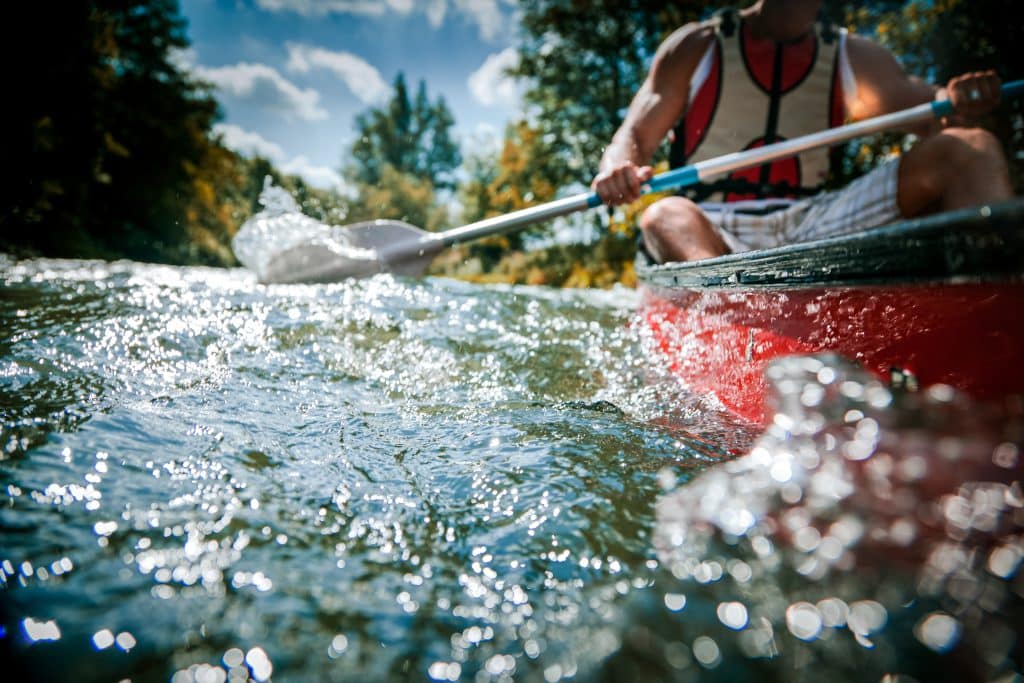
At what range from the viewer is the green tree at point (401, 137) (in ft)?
125

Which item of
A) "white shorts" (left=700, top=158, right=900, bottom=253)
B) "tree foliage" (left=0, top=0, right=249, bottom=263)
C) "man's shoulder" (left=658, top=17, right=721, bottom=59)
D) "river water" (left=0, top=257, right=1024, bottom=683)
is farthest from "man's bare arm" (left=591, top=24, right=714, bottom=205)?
"tree foliage" (left=0, top=0, right=249, bottom=263)

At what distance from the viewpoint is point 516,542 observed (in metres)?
0.70

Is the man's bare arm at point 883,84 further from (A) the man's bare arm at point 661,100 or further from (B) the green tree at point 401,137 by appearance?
(B) the green tree at point 401,137

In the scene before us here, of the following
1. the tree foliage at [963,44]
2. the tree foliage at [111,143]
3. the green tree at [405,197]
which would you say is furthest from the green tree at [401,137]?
the tree foliage at [963,44]

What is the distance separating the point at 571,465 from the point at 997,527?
1.85ft

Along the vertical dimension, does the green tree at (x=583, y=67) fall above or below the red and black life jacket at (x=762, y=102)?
above

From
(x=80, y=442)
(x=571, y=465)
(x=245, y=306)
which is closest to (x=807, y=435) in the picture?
(x=571, y=465)

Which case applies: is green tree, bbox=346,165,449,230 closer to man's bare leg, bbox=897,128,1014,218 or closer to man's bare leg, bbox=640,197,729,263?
man's bare leg, bbox=640,197,729,263

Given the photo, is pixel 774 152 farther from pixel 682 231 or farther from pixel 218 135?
pixel 218 135

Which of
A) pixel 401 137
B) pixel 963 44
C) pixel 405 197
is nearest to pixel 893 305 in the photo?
pixel 963 44

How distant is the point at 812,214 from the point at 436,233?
2.40m

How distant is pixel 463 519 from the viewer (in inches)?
29.9

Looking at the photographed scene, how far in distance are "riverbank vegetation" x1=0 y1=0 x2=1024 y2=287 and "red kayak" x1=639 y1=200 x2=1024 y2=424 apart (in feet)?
14.6

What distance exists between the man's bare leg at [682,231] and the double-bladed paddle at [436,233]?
1.75 ft
